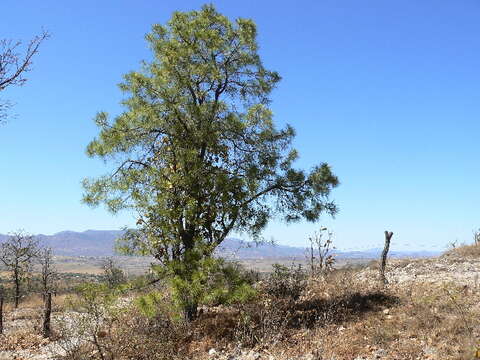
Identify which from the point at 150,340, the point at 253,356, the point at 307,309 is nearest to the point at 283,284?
the point at 307,309

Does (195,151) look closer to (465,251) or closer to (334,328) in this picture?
(334,328)

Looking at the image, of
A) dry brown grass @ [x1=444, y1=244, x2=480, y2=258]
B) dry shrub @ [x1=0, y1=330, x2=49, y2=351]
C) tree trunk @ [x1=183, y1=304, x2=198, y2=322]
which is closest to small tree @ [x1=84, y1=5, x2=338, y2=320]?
tree trunk @ [x1=183, y1=304, x2=198, y2=322]

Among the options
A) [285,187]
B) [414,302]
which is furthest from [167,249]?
[414,302]

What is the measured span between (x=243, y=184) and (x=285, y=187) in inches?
74.9

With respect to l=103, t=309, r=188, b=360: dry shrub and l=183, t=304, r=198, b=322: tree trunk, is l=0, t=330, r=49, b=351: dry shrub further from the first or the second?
l=183, t=304, r=198, b=322: tree trunk

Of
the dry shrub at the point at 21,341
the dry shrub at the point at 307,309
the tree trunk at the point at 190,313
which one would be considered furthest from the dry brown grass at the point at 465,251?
the dry shrub at the point at 21,341

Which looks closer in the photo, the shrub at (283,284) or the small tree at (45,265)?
the shrub at (283,284)

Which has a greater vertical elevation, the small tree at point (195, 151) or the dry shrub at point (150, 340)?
the small tree at point (195, 151)

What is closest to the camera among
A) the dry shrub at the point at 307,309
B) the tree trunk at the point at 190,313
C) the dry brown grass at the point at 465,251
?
the dry shrub at the point at 307,309

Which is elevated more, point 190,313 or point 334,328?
point 190,313

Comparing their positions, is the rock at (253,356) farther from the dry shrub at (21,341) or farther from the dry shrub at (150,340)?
the dry shrub at (21,341)

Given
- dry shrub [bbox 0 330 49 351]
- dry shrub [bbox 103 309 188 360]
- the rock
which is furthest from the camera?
dry shrub [bbox 0 330 49 351]

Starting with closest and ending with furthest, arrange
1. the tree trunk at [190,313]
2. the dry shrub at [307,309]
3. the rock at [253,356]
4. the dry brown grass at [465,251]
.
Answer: the rock at [253,356]
the dry shrub at [307,309]
the tree trunk at [190,313]
the dry brown grass at [465,251]

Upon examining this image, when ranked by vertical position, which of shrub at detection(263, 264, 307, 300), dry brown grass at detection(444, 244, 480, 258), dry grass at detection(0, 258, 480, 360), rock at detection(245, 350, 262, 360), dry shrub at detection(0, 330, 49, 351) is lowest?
dry shrub at detection(0, 330, 49, 351)
